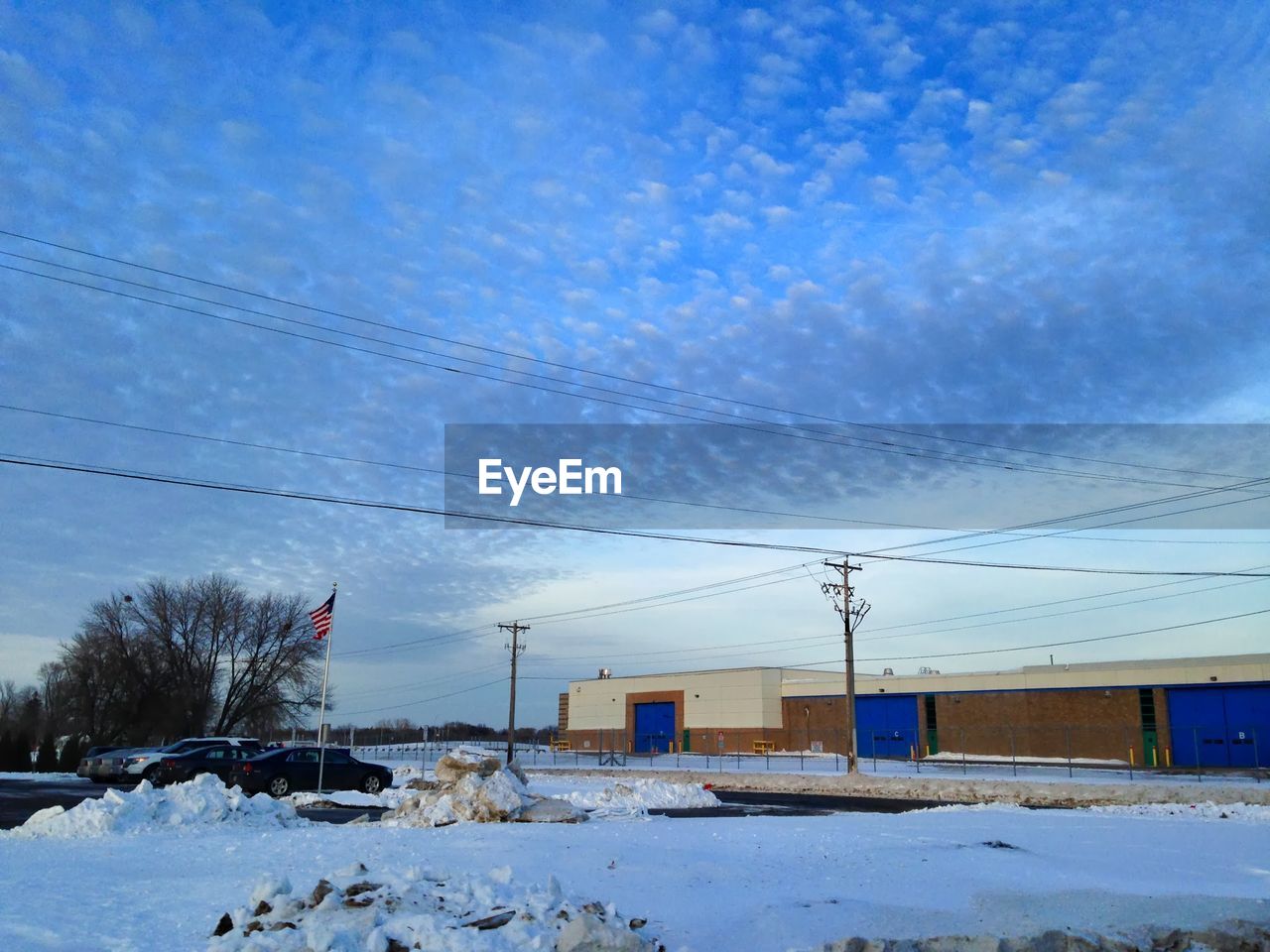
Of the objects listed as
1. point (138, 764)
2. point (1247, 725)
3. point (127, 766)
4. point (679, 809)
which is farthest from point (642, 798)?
point (1247, 725)

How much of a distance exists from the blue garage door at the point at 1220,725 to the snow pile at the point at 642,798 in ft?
123

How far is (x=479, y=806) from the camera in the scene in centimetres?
2100

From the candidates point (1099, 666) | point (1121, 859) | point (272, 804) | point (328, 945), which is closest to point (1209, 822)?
point (1121, 859)

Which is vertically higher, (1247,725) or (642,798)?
(1247,725)

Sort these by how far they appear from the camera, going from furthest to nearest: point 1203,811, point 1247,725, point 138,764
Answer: point 1247,725 < point 138,764 < point 1203,811

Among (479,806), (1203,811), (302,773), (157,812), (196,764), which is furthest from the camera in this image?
(196,764)

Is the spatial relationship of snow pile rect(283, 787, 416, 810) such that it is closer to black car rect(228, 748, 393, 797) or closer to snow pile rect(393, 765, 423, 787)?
black car rect(228, 748, 393, 797)

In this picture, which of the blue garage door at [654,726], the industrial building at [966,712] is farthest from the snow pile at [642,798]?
the blue garage door at [654,726]

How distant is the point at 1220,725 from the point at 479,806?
49112mm

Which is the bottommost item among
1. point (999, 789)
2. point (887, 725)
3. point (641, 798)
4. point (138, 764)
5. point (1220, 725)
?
point (999, 789)

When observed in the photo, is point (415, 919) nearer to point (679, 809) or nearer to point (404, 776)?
point (679, 809)

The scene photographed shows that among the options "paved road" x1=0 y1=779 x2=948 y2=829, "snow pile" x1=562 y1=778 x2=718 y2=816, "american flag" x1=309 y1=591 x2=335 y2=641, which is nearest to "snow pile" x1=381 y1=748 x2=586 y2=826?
"paved road" x1=0 y1=779 x2=948 y2=829

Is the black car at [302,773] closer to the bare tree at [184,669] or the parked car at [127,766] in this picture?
the parked car at [127,766]

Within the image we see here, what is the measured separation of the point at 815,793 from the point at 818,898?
92.9 ft
